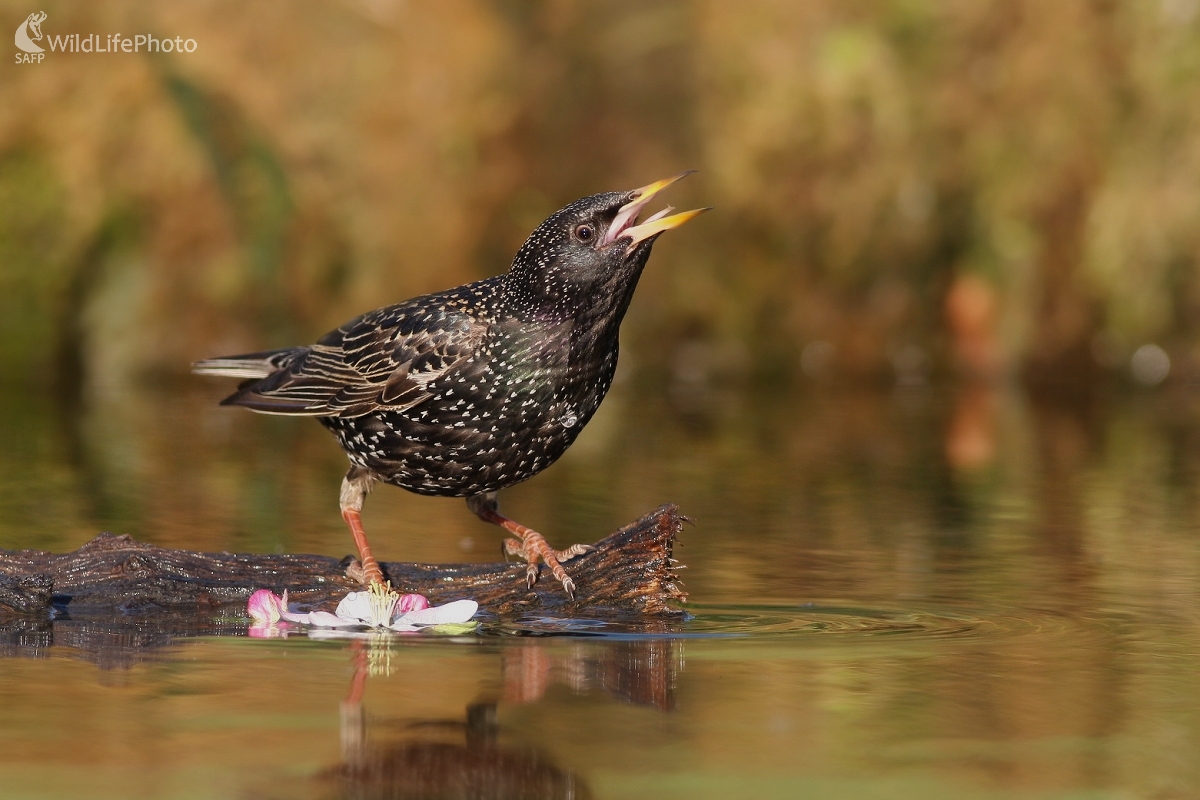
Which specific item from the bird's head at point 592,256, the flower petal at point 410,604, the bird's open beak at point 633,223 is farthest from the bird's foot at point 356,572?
the bird's open beak at point 633,223

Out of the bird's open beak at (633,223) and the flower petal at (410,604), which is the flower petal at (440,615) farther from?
the bird's open beak at (633,223)

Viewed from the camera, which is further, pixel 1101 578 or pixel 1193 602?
pixel 1101 578

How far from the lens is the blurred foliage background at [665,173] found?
14836 millimetres

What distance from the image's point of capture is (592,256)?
22.0ft

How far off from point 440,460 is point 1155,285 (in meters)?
9.80

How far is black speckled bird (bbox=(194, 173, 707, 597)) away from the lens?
6.66m

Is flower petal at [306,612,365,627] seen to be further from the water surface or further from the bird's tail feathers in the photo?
the bird's tail feathers

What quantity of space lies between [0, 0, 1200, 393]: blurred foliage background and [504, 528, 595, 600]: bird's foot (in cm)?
850

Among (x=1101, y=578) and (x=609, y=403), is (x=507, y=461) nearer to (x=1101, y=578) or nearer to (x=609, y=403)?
(x=1101, y=578)

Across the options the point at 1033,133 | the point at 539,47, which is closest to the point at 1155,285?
the point at 1033,133

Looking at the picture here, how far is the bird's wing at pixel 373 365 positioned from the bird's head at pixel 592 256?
0.30 m

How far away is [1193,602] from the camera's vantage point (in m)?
6.47

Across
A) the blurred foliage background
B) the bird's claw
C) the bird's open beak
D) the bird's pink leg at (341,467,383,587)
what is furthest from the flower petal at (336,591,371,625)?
the blurred foliage background

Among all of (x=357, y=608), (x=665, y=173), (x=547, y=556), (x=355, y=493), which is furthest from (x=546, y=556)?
(x=665, y=173)
